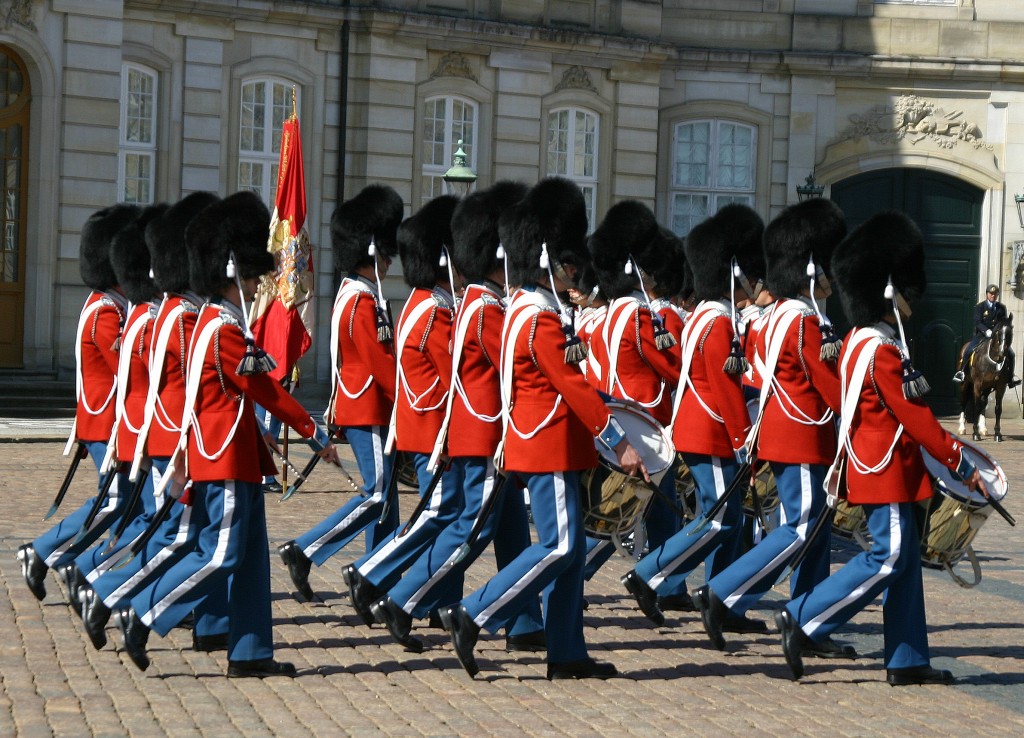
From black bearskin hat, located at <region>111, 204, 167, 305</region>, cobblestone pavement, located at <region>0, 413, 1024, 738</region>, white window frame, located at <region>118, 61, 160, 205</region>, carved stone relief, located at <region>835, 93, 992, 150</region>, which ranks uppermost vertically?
carved stone relief, located at <region>835, 93, 992, 150</region>

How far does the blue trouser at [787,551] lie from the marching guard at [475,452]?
2.57 feet

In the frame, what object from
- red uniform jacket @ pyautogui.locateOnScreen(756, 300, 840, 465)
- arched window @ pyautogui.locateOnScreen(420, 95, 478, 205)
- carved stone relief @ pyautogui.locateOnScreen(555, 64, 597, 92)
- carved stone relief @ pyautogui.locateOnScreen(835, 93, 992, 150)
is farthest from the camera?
carved stone relief @ pyautogui.locateOnScreen(835, 93, 992, 150)

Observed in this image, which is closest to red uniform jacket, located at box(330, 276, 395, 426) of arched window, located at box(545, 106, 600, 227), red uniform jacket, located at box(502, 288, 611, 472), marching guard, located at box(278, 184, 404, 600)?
marching guard, located at box(278, 184, 404, 600)

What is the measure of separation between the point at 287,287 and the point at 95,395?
4.57 metres

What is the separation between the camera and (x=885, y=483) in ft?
21.9

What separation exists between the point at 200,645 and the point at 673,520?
89.8 inches

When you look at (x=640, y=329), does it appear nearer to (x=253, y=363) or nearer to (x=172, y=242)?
(x=172, y=242)

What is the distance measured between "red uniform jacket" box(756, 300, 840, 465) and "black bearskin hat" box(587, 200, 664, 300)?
1533 millimetres

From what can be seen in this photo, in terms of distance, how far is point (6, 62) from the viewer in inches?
760

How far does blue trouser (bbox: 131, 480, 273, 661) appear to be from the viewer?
6.55 metres

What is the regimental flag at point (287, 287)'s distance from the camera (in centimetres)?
1269

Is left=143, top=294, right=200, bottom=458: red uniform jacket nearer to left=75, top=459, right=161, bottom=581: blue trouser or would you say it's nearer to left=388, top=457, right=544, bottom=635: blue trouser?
left=75, top=459, right=161, bottom=581: blue trouser

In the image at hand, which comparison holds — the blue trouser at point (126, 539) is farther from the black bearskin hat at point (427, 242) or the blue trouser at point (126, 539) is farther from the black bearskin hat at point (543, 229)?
the black bearskin hat at point (543, 229)

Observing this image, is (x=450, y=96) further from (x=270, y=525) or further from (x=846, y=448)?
(x=846, y=448)
